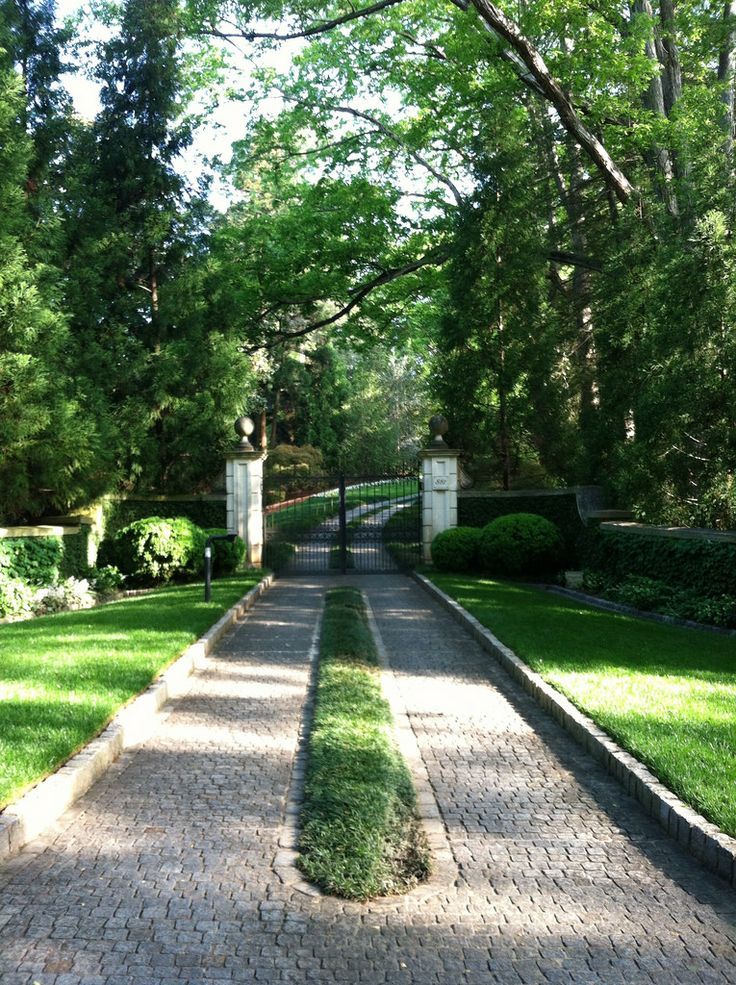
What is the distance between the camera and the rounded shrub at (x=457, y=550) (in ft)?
66.1

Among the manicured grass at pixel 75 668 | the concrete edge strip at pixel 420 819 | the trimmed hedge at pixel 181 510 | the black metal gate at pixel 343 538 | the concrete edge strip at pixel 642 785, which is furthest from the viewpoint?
the black metal gate at pixel 343 538

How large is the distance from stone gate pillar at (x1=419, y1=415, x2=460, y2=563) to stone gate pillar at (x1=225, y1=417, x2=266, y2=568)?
3.94 meters

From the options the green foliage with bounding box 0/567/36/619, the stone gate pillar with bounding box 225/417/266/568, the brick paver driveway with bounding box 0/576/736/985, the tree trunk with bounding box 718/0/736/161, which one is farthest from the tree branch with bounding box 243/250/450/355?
the brick paver driveway with bounding box 0/576/736/985

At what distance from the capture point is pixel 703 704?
7188 millimetres

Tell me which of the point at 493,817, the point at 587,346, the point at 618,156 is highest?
the point at 618,156

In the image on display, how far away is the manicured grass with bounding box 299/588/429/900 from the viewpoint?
4.29m

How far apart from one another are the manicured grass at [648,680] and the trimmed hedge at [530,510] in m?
6.11

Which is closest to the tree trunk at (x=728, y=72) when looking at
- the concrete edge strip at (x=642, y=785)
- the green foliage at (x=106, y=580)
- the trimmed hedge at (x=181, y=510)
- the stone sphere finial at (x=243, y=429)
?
the stone sphere finial at (x=243, y=429)

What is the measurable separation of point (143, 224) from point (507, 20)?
9950mm

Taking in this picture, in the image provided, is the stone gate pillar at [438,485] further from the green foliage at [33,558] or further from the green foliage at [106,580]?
the green foliage at [33,558]

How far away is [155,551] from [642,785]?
14204 mm

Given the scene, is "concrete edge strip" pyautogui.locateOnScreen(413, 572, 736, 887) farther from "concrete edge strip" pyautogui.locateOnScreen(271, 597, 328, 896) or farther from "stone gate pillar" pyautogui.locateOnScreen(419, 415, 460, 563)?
"stone gate pillar" pyautogui.locateOnScreen(419, 415, 460, 563)

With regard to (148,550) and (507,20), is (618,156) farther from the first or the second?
(148,550)

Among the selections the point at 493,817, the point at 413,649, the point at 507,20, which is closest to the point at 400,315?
the point at 507,20
